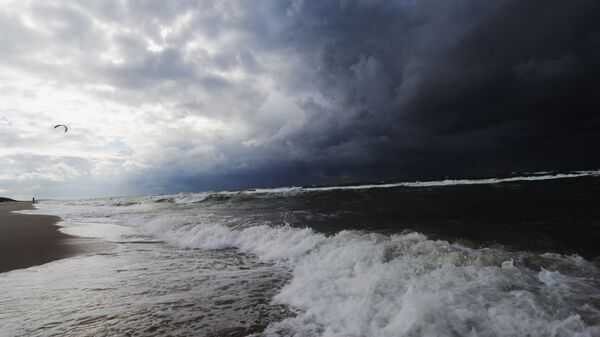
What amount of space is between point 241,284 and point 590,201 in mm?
15806

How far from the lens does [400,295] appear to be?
5.01m

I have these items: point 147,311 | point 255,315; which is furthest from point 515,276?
point 147,311

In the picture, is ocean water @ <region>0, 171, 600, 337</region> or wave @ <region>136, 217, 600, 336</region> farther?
ocean water @ <region>0, 171, 600, 337</region>

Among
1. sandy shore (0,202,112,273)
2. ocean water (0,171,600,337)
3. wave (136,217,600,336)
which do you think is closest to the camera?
wave (136,217,600,336)

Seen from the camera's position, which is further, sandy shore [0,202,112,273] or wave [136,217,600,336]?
sandy shore [0,202,112,273]

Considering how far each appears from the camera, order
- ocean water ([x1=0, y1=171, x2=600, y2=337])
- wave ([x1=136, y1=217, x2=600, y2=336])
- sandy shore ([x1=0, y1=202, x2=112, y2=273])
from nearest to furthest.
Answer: wave ([x1=136, y1=217, x2=600, y2=336]), ocean water ([x1=0, y1=171, x2=600, y2=337]), sandy shore ([x1=0, y1=202, x2=112, y2=273])

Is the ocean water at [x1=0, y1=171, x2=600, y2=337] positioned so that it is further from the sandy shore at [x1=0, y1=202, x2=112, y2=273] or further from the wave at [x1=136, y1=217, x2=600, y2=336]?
the sandy shore at [x1=0, y1=202, x2=112, y2=273]

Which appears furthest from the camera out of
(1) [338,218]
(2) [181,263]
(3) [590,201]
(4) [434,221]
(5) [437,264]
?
(1) [338,218]

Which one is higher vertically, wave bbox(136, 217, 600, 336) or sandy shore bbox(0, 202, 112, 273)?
sandy shore bbox(0, 202, 112, 273)

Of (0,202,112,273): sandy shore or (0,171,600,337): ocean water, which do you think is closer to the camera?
(0,171,600,337): ocean water

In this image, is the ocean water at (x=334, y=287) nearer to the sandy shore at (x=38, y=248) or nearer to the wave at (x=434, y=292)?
the wave at (x=434, y=292)

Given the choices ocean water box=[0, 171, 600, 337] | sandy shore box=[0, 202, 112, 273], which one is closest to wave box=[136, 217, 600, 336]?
ocean water box=[0, 171, 600, 337]

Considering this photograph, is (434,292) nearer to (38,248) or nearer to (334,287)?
(334,287)

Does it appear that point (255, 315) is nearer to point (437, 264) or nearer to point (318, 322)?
point (318, 322)
